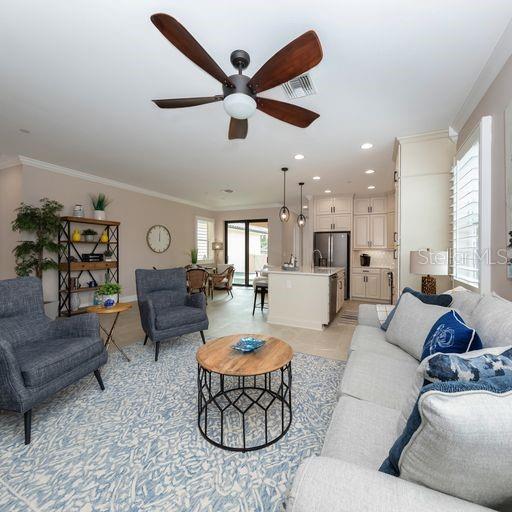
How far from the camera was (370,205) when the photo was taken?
6.69m

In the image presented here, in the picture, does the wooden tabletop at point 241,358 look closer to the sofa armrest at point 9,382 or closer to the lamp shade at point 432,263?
the sofa armrest at point 9,382

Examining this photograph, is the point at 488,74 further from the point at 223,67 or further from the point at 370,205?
the point at 370,205

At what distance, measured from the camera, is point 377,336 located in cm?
237

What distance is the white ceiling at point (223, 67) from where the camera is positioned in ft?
5.52

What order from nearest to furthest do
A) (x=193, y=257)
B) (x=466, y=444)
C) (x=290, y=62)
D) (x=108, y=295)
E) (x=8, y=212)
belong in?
(x=466, y=444)
(x=290, y=62)
(x=108, y=295)
(x=8, y=212)
(x=193, y=257)

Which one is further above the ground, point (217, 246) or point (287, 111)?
point (287, 111)

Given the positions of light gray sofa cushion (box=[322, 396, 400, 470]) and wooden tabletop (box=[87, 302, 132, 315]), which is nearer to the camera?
light gray sofa cushion (box=[322, 396, 400, 470])

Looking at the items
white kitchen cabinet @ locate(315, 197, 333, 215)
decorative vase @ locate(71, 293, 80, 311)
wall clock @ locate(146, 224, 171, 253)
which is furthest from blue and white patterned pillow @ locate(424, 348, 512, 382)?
wall clock @ locate(146, 224, 171, 253)

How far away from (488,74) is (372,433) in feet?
9.18

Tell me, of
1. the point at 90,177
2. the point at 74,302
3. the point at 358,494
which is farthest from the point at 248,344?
the point at 90,177

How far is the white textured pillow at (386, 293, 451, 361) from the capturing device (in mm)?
1873

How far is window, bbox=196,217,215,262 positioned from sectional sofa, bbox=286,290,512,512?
260 inches

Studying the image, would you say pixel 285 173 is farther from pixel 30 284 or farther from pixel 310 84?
pixel 30 284

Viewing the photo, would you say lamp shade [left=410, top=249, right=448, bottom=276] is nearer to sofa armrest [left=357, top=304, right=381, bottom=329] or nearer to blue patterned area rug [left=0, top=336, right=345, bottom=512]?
sofa armrest [left=357, top=304, right=381, bottom=329]
